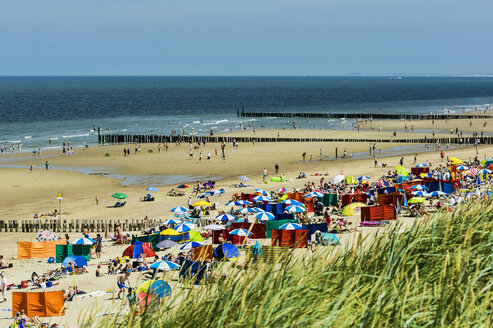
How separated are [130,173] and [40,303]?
35897 mm

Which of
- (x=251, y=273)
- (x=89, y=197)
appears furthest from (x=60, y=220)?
(x=251, y=273)

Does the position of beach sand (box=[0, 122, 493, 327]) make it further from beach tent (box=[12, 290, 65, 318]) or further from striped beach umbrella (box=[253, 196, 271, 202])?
striped beach umbrella (box=[253, 196, 271, 202])

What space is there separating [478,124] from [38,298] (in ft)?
279

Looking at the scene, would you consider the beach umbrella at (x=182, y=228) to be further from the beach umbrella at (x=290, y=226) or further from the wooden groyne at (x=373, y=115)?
the wooden groyne at (x=373, y=115)

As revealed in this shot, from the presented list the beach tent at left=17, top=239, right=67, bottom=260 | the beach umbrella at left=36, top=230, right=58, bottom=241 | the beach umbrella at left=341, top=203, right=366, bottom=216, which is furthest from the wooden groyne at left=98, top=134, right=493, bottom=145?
the beach tent at left=17, top=239, right=67, bottom=260

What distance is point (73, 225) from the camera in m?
31.0

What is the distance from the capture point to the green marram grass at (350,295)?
6688 mm

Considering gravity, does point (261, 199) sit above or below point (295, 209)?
below

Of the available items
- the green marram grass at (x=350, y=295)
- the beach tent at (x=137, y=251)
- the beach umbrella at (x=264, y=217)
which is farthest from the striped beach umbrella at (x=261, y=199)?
the green marram grass at (x=350, y=295)

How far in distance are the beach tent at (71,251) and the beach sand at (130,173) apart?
A: 0.42m

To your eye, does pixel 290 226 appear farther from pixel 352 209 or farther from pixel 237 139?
pixel 237 139

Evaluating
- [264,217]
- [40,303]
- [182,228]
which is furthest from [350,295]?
[264,217]

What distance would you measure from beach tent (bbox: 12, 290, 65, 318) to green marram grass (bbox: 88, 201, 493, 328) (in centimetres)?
975

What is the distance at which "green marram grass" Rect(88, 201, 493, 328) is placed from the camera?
21.9 feet
